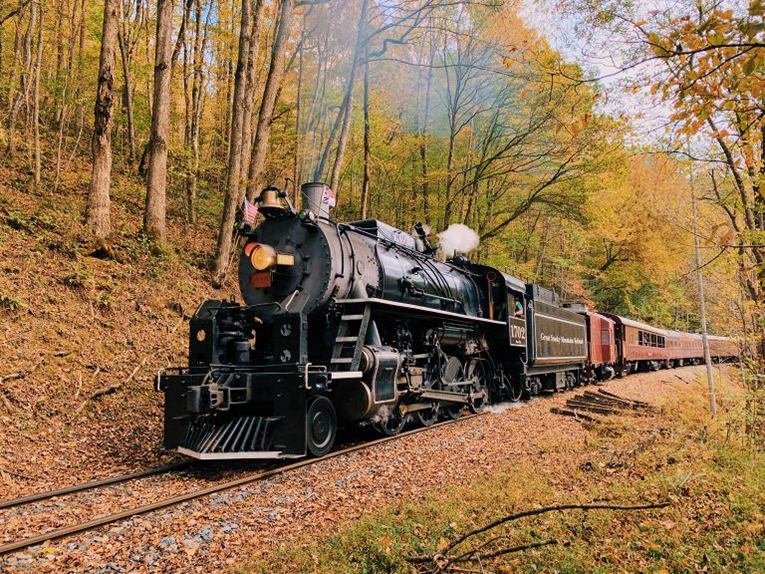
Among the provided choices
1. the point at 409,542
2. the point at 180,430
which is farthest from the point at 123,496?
the point at 409,542

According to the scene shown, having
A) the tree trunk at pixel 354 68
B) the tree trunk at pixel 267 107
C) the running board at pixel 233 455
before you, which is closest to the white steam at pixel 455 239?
the tree trunk at pixel 354 68

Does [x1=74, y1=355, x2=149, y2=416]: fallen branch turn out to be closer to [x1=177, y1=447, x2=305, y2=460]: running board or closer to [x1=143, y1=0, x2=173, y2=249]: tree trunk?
[x1=177, y1=447, x2=305, y2=460]: running board

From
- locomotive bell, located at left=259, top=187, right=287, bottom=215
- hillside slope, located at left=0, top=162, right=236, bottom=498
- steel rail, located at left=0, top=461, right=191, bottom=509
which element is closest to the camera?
steel rail, located at left=0, top=461, right=191, bottom=509

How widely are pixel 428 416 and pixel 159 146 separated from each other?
29.2 feet

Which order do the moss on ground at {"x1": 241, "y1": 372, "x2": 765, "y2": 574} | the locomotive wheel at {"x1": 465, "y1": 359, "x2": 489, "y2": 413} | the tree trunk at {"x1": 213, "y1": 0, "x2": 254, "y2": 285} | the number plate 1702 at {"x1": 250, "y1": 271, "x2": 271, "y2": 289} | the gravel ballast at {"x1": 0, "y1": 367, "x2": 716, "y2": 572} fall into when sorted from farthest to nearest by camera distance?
the tree trunk at {"x1": 213, "y1": 0, "x2": 254, "y2": 285} → the locomotive wheel at {"x1": 465, "y1": 359, "x2": 489, "y2": 413} → the number plate 1702 at {"x1": 250, "y1": 271, "x2": 271, "y2": 289} → the gravel ballast at {"x1": 0, "y1": 367, "x2": 716, "y2": 572} → the moss on ground at {"x1": 241, "y1": 372, "x2": 765, "y2": 574}

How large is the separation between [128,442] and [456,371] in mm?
5929

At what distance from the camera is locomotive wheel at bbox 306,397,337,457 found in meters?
6.30

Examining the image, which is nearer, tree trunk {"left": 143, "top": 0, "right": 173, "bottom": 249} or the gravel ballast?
the gravel ballast

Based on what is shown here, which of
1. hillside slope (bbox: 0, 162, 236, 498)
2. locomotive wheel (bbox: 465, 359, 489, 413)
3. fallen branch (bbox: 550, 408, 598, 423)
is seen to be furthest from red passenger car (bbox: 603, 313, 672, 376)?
hillside slope (bbox: 0, 162, 236, 498)

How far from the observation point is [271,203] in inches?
292

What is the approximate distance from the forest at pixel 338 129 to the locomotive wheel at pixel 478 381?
15.6ft

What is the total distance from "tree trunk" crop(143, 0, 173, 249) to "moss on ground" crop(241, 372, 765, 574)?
1000cm

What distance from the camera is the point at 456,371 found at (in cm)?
1009

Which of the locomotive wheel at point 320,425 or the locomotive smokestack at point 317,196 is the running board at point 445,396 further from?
the locomotive smokestack at point 317,196
